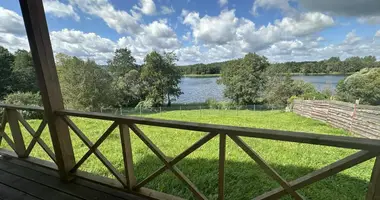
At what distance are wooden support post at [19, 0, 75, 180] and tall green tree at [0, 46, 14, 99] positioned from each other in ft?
19.5

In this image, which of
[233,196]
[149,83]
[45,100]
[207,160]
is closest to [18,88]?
[45,100]

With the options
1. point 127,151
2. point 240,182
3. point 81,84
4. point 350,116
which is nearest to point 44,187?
point 127,151

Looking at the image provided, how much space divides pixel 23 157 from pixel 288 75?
50.6 feet

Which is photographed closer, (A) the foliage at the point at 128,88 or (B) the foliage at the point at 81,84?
(B) the foliage at the point at 81,84

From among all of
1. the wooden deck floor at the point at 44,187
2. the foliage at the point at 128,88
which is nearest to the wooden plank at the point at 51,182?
the wooden deck floor at the point at 44,187

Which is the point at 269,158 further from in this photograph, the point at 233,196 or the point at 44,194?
the point at 44,194

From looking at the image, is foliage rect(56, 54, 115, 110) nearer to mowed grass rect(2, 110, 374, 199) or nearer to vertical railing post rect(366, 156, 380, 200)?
mowed grass rect(2, 110, 374, 199)

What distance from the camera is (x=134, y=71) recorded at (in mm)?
18422

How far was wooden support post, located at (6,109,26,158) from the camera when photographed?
7.58 ft

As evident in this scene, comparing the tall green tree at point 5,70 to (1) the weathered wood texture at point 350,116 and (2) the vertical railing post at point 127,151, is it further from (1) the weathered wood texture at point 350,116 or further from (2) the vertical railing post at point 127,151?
(1) the weathered wood texture at point 350,116

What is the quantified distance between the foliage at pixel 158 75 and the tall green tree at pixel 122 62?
7.39ft

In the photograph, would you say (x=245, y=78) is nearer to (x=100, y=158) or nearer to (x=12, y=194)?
(x=100, y=158)

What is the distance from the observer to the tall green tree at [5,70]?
19.7ft

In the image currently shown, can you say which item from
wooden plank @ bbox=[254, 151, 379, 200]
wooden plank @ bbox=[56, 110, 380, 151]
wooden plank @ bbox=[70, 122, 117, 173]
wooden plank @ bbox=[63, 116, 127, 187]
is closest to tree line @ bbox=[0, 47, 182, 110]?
wooden plank @ bbox=[63, 116, 127, 187]
